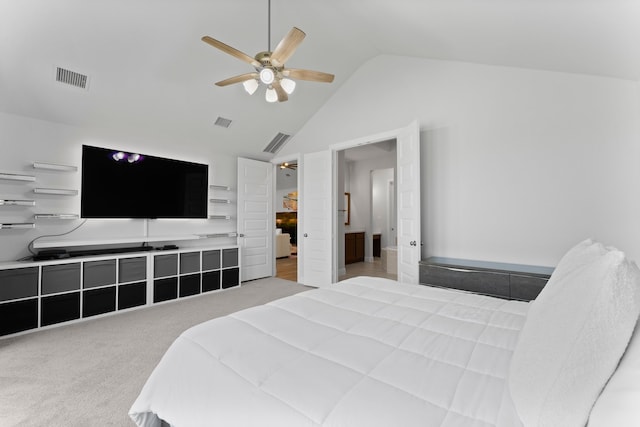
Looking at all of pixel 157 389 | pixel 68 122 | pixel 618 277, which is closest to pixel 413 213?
pixel 618 277

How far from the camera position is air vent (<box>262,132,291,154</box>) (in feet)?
16.8

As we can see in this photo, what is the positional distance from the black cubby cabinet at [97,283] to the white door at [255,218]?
0.63 meters

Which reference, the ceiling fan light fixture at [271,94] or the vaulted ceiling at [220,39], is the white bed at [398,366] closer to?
the vaulted ceiling at [220,39]

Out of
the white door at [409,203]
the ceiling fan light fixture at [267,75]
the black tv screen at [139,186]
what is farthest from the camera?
the black tv screen at [139,186]

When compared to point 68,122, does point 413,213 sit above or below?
below

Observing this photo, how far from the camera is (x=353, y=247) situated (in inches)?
281

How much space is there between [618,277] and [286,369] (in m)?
1.05

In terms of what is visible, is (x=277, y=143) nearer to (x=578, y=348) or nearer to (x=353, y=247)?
(x=353, y=247)

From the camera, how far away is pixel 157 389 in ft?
3.91

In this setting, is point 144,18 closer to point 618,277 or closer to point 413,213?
point 413,213

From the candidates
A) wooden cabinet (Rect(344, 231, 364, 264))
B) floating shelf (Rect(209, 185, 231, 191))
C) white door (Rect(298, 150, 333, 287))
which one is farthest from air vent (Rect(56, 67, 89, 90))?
wooden cabinet (Rect(344, 231, 364, 264))

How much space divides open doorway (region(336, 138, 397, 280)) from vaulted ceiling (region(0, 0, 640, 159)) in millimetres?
3263

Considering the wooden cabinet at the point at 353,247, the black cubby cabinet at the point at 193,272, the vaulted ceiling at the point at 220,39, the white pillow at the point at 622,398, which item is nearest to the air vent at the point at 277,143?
the vaulted ceiling at the point at 220,39

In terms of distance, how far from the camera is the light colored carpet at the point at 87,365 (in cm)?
174
